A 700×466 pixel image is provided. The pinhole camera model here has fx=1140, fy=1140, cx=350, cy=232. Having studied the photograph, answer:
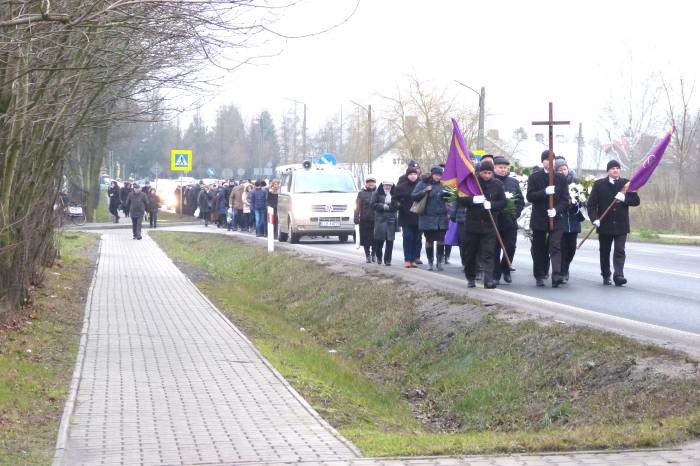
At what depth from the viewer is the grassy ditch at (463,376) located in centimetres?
778

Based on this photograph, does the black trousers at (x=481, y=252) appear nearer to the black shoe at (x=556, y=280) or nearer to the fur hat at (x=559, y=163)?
the black shoe at (x=556, y=280)

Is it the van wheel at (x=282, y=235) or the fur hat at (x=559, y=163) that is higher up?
the fur hat at (x=559, y=163)

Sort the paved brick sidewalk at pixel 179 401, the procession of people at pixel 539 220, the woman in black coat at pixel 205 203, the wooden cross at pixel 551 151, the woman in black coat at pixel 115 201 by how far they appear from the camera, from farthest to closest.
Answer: the woman in black coat at pixel 115 201 < the woman in black coat at pixel 205 203 < the wooden cross at pixel 551 151 < the procession of people at pixel 539 220 < the paved brick sidewalk at pixel 179 401

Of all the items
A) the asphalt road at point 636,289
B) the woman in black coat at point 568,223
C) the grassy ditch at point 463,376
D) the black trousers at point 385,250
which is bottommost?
the grassy ditch at point 463,376

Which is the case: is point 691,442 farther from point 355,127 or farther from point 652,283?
point 355,127

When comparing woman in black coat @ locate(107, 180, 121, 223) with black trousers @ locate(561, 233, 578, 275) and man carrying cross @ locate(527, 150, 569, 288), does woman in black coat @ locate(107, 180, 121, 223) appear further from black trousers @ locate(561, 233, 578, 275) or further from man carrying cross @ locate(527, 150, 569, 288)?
man carrying cross @ locate(527, 150, 569, 288)

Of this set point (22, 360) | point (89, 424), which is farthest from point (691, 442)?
point (22, 360)

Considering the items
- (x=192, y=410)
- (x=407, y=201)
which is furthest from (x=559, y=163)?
(x=192, y=410)

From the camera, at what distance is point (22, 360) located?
11.0 meters

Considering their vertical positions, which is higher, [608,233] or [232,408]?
[608,233]

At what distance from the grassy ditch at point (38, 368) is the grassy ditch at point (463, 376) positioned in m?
2.09

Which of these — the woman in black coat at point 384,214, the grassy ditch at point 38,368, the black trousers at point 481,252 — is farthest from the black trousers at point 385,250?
the grassy ditch at point 38,368

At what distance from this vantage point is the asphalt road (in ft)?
44.0

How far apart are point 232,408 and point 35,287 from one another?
920 cm
